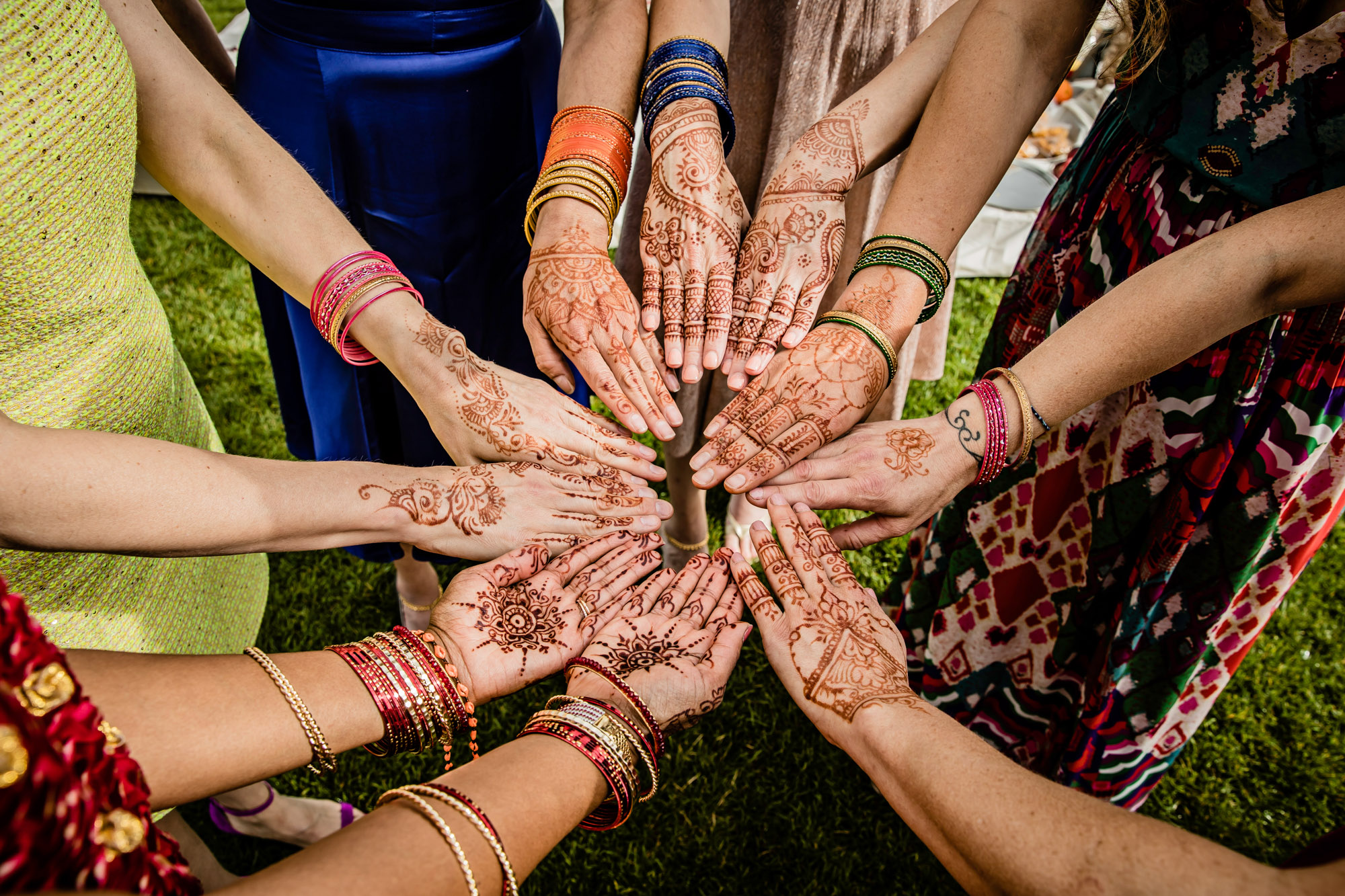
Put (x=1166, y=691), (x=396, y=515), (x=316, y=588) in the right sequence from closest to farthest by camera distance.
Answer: (x=396, y=515) → (x=1166, y=691) → (x=316, y=588)

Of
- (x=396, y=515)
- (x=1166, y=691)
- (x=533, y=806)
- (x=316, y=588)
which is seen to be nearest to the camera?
(x=533, y=806)

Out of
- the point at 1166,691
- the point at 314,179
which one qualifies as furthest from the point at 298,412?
the point at 1166,691

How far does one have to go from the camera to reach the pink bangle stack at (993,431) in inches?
66.0

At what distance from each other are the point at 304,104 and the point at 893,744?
208cm

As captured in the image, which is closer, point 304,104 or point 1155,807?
point 304,104

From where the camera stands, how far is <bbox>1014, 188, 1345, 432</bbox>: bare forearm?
1276 millimetres

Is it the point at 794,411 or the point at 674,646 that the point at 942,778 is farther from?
the point at 794,411

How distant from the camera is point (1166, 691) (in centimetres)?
184

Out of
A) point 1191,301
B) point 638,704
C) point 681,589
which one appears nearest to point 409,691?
point 638,704

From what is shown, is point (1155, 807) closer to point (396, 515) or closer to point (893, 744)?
point (893, 744)

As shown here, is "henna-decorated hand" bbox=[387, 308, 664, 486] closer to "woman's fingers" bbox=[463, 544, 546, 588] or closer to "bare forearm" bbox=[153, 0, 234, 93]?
"woman's fingers" bbox=[463, 544, 546, 588]

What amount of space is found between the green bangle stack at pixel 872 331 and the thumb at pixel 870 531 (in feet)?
1.30

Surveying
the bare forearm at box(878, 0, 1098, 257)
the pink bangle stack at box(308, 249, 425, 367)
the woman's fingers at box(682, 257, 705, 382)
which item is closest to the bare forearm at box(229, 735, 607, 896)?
the woman's fingers at box(682, 257, 705, 382)

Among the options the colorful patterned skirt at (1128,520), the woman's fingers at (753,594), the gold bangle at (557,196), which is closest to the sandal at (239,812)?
the woman's fingers at (753,594)
